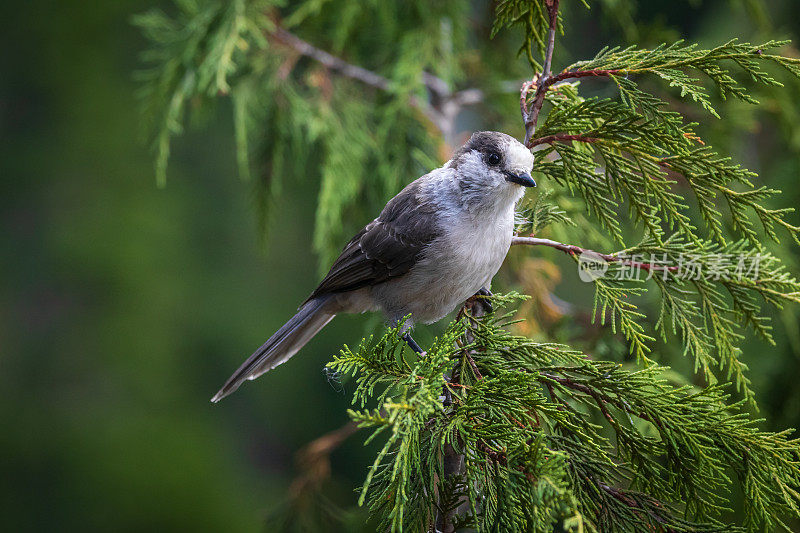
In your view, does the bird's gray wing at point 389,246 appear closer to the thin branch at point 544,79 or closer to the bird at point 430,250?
the bird at point 430,250

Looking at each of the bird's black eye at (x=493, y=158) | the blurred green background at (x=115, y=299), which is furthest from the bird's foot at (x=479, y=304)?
the blurred green background at (x=115, y=299)

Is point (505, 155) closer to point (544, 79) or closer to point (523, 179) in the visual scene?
point (523, 179)

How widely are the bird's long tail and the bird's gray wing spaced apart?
0.06 meters

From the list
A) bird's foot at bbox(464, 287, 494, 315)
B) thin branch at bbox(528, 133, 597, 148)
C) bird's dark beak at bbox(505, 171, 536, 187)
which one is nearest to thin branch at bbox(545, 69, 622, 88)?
thin branch at bbox(528, 133, 597, 148)

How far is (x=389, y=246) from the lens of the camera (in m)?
2.34

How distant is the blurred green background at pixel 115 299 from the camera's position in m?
6.54

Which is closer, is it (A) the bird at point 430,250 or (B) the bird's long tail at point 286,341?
(A) the bird at point 430,250

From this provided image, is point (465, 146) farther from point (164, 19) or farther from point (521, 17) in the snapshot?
point (164, 19)

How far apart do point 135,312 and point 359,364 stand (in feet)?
19.3

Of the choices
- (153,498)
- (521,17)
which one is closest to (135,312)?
(153,498)

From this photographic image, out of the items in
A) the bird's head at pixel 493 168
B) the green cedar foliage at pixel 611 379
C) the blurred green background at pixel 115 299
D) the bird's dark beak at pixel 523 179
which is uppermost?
the blurred green background at pixel 115 299
